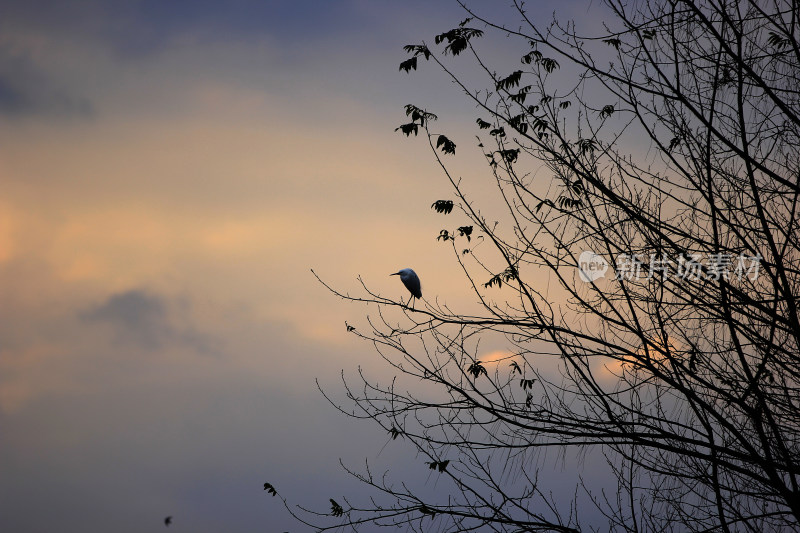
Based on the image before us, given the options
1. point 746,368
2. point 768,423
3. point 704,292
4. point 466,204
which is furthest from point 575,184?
point 768,423

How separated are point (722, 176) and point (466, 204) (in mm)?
2064

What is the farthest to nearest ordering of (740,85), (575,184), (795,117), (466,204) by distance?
(466,204) < (575,184) < (795,117) < (740,85)

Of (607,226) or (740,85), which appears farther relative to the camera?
(607,226)

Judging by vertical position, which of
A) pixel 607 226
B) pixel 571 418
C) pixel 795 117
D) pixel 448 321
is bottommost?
pixel 571 418

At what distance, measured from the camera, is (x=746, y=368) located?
14.0ft

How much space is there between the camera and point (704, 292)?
4.77 meters

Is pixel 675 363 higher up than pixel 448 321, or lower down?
lower down

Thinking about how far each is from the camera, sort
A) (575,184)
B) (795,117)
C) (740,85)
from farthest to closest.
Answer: (575,184)
(795,117)
(740,85)

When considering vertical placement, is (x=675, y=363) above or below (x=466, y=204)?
below

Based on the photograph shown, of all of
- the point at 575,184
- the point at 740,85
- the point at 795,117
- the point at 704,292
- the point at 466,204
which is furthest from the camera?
the point at 466,204

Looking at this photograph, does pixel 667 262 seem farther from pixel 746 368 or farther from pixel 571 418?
pixel 571 418

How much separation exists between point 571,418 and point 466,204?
6.38 feet

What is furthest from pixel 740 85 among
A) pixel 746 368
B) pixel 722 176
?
pixel 746 368

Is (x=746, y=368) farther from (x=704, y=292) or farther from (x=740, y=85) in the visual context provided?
(x=740, y=85)
